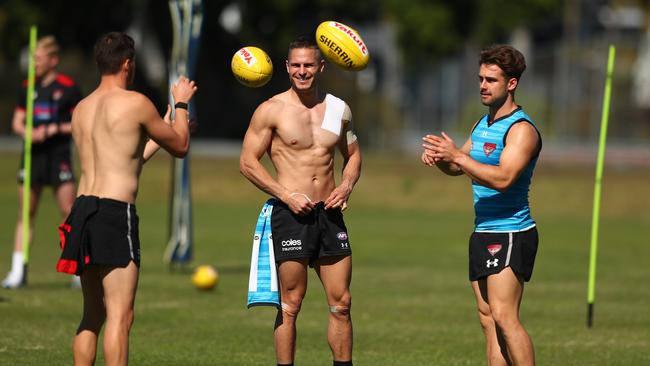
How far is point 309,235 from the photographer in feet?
29.7

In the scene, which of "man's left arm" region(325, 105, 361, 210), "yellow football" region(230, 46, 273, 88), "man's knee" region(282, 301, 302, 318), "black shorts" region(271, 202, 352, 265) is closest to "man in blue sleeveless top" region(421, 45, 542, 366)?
"man's left arm" region(325, 105, 361, 210)

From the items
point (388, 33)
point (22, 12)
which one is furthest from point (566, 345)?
point (388, 33)

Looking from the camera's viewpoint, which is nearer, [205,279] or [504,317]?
[504,317]

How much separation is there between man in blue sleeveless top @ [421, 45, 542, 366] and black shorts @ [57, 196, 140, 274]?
2116 mm

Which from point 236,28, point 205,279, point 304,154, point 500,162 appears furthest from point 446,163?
point 236,28

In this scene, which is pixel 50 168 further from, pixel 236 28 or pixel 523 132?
pixel 236 28

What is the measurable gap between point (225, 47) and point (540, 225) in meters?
21.6

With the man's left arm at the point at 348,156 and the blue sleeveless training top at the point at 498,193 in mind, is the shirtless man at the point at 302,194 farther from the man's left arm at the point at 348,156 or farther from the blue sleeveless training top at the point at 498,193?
the blue sleeveless training top at the point at 498,193

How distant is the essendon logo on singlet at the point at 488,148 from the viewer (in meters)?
8.53

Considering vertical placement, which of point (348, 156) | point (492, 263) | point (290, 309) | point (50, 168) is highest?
point (348, 156)

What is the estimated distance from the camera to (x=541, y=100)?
4097cm

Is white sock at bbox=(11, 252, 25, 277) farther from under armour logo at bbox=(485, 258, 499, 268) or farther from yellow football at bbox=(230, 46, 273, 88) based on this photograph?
under armour logo at bbox=(485, 258, 499, 268)

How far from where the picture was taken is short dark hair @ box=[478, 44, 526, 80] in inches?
332

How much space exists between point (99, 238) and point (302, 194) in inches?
66.0
